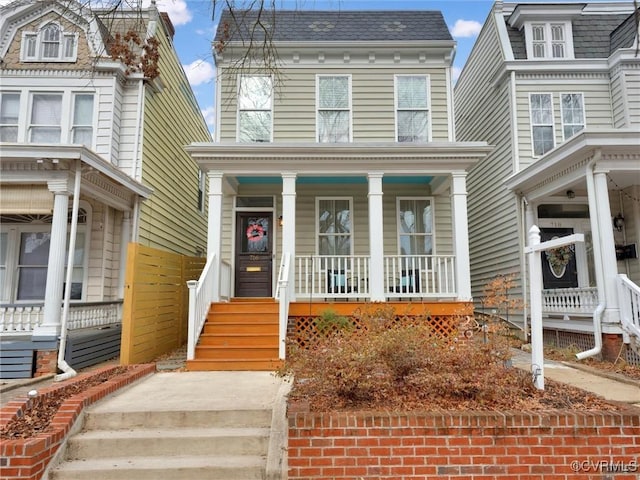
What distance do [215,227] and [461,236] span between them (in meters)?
4.75

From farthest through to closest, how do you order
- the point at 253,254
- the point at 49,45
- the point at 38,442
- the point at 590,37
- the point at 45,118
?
the point at 590,37 → the point at 253,254 → the point at 49,45 → the point at 45,118 → the point at 38,442

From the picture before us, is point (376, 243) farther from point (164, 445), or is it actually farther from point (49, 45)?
point (49, 45)

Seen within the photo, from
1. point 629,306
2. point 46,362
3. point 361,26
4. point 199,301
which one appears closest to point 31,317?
point 46,362

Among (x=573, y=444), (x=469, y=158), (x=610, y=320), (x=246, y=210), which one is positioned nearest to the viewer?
(x=573, y=444)

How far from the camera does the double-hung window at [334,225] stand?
980 centimetres

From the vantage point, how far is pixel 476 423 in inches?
125

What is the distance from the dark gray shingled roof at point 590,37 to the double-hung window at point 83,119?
34.5 ft

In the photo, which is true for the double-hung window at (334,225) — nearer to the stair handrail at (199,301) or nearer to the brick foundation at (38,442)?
the stair handrail at (199,301)

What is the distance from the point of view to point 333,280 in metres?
7.83

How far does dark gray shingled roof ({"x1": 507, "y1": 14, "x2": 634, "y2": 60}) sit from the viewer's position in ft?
35.2

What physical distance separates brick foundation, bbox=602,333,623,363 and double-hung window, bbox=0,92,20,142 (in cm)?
1233

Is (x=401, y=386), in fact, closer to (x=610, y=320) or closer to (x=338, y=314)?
(x=338, y=314)

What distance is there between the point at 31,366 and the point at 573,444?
281 inches

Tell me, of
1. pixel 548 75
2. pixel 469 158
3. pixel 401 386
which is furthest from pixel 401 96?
pixel 401 386
